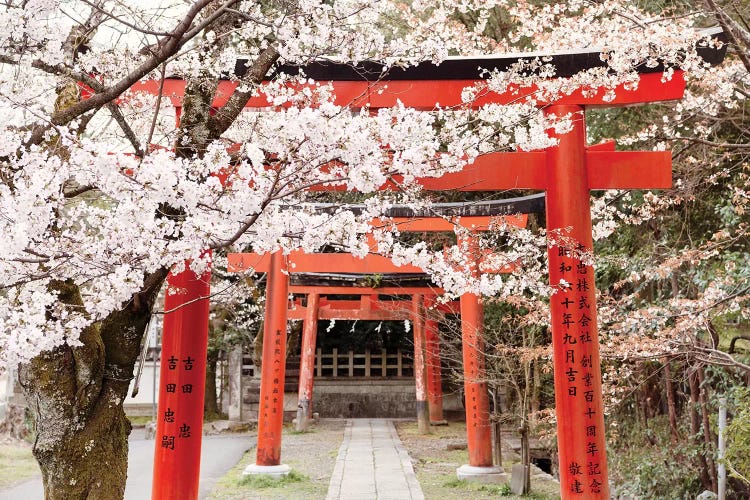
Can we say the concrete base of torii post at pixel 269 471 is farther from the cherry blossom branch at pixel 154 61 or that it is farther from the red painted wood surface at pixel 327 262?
the cherry blossom branch at pixel 154 61

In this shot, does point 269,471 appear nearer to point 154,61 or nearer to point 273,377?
point 273,377

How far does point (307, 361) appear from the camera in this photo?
59.9 ft

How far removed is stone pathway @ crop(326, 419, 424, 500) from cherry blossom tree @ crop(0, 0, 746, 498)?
442cm

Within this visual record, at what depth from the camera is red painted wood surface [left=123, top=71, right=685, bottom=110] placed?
624cm

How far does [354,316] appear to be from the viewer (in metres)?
18.4

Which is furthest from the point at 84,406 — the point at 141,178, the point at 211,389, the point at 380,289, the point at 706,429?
the point at 211,389

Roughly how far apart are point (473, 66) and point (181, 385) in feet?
12.0

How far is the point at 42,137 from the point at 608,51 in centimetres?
431

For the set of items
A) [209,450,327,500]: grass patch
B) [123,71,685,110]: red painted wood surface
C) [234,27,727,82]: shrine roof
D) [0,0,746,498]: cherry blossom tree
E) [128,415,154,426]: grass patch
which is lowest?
[209,450,327,500]: grass patch

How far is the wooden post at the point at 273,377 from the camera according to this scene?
10.9 m

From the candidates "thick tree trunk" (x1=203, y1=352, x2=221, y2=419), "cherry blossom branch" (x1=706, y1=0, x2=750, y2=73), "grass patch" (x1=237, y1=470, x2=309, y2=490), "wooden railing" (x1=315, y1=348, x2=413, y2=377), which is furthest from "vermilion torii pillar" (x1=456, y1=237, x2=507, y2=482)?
"thick tree trunk" (x1=203, y1=352, x2=221, y2=419)

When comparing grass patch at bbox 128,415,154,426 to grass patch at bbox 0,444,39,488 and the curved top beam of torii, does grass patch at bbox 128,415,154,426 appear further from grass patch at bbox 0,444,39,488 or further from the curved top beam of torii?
the curved top beam of torii

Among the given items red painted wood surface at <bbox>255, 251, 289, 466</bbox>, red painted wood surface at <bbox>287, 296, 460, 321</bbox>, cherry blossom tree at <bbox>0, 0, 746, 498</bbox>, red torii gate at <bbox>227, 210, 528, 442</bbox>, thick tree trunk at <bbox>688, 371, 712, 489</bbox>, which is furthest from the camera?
red painted wood surface at <bbox>287, 296, 460, 321</bbox>

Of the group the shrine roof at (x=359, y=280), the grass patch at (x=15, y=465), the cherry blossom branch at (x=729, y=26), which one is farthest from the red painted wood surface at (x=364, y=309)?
the cherry blossom branch at (x=729, y=26)
